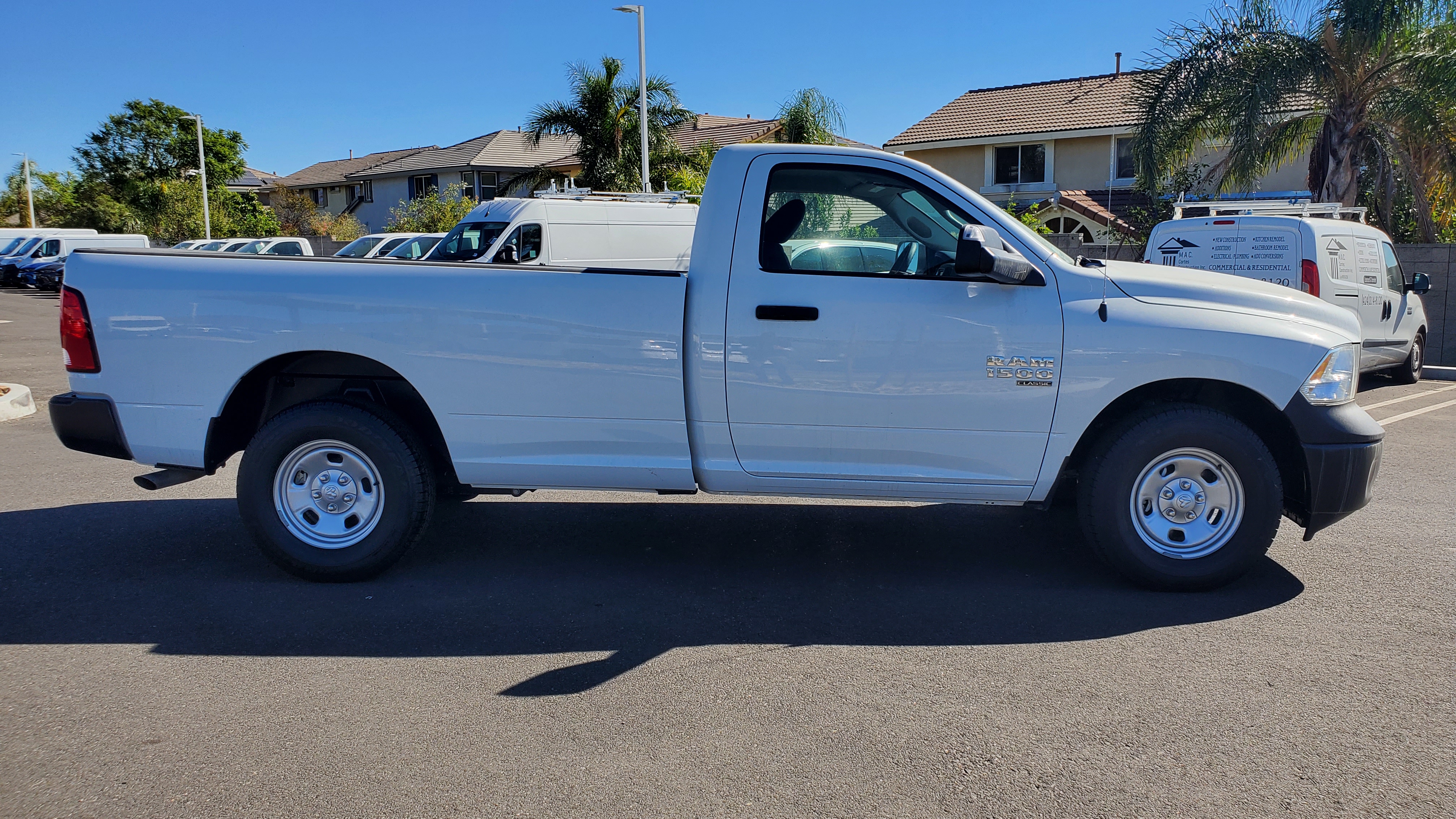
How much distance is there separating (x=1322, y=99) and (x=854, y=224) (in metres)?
14.5

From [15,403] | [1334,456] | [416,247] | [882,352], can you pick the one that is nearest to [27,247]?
[416,247]

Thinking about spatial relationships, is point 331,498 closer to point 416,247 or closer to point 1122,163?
point 416,247

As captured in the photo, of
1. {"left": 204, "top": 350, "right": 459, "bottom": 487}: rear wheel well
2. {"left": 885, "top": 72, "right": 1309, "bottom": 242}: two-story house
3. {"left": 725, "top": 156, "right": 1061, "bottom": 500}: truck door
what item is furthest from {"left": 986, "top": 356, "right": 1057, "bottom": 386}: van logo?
{"left": 885, "top": 72, "right": 1309, "bottom": 242}: two-story house

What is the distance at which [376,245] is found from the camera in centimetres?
2623

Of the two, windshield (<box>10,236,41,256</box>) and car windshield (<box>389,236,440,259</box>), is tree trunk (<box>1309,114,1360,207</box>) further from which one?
windshield (<box>10,236,41,256</box>)

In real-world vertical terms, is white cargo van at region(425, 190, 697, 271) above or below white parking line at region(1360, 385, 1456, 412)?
above

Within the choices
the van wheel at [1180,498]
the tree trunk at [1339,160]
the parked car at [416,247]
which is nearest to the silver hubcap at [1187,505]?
the van wheel at [1180,498]

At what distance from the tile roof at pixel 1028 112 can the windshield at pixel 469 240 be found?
2029cm

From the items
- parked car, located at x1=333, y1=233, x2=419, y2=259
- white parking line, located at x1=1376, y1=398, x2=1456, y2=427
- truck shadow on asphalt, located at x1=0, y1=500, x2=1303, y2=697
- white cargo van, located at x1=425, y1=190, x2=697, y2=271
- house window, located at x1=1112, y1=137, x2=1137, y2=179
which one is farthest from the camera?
house window, located at x1=1112, y1=137, x2=1137, y2=179

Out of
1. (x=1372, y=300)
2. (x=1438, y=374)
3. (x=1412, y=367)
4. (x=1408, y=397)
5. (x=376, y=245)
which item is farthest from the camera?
(x=376, y=245)

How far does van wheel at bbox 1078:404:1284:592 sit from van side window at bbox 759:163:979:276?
118cm

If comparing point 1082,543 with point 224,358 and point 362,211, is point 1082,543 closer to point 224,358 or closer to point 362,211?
point 224,358

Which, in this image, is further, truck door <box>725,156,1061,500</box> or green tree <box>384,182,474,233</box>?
green tree <box>384,182,474,233</box>

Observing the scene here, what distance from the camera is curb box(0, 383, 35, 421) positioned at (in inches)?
411
